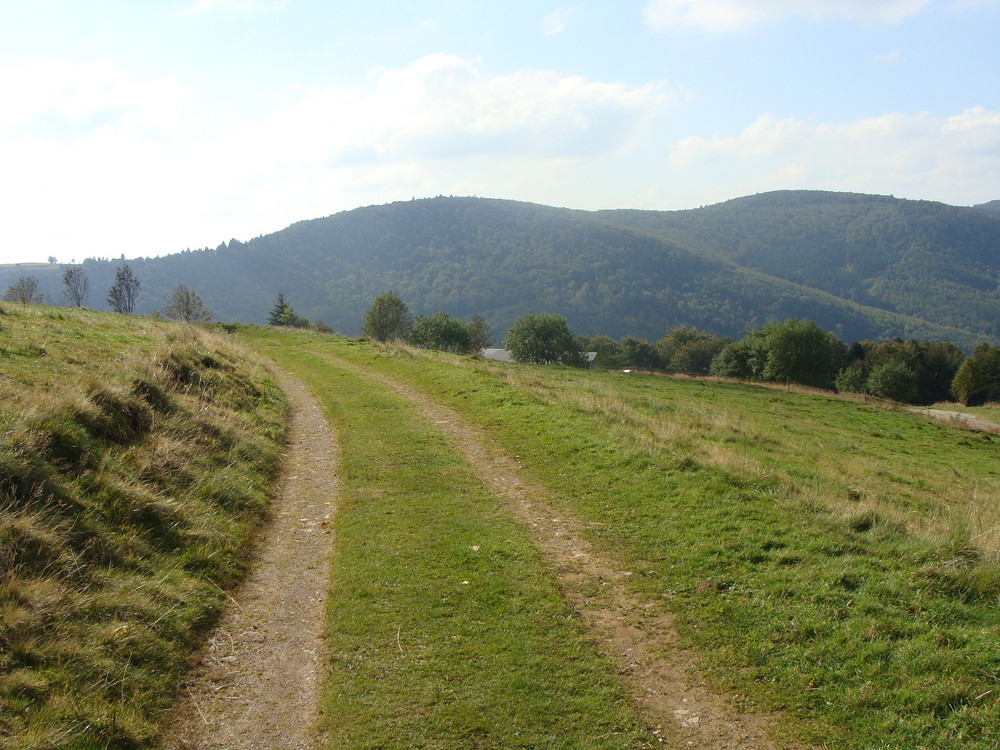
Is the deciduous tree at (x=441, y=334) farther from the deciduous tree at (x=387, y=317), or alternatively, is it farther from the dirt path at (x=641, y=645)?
the dirt path at (x=641, y=645)

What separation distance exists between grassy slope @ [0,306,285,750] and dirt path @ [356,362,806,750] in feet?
13.7

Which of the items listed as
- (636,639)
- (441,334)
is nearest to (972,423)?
(636,639)

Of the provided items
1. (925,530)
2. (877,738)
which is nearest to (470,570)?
(877,738)

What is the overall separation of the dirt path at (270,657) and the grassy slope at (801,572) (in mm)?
3913

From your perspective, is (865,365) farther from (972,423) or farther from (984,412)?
(972,423)

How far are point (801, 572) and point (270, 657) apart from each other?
6039 mm

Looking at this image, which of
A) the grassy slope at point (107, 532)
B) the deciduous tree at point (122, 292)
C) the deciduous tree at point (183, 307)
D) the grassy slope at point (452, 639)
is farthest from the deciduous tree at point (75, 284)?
the grassy slope at point (452, 639)

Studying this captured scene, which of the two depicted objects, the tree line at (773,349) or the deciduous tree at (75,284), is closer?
the tree line at (773,349)

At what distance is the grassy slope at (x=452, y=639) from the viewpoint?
4941 millimetres

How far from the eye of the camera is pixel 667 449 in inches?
465

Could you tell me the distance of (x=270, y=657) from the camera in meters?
6.07

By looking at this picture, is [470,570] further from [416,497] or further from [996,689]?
[996,689]

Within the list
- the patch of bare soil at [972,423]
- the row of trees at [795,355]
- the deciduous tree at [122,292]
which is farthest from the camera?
the deciduous tree at [122,292]

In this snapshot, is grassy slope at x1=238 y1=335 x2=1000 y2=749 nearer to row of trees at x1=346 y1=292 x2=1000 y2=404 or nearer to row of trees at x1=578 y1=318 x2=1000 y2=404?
row of trees at x1=578 y1=318 x2=1000 y2=404
